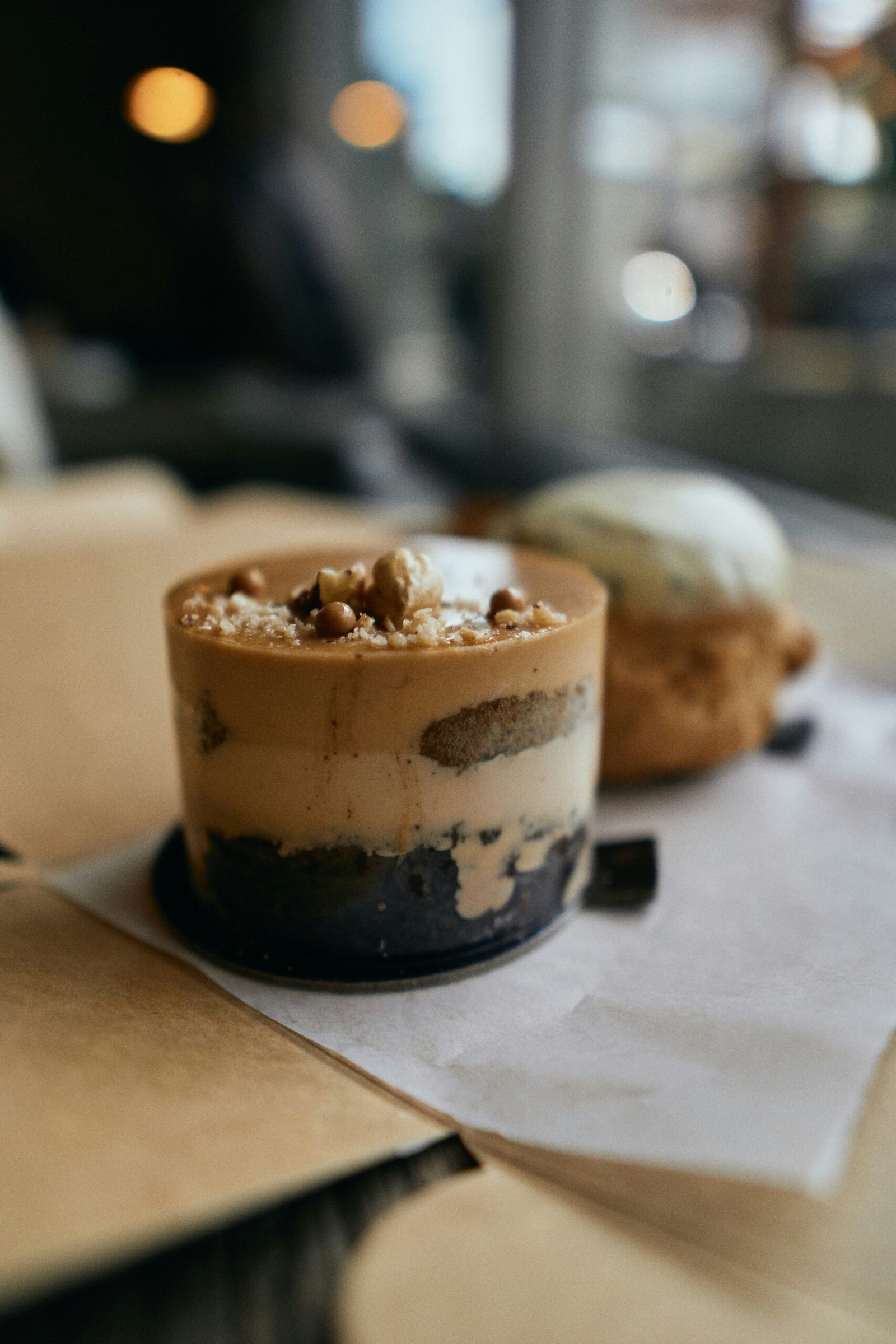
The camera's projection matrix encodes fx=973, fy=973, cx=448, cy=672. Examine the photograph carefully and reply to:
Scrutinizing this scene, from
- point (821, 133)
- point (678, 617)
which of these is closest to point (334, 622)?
point (678, 617)

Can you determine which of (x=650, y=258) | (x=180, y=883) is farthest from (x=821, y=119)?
(x=180, y=883)

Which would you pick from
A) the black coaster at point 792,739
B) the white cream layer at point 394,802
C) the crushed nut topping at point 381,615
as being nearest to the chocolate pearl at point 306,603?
the crushed nut topping at point 381,615

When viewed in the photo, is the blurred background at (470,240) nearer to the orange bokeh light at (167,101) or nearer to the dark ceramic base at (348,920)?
the orange bokeh light at (167,101)

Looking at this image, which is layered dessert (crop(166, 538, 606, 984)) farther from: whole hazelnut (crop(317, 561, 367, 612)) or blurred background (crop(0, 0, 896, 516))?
blurred background (crop(0, 0, 896, 516))

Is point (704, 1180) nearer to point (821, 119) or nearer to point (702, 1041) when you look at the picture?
point (702, 1041)

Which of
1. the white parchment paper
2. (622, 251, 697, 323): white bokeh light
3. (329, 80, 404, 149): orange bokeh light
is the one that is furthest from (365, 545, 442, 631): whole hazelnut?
(329, 80, 404, 149): orange bokeh light
